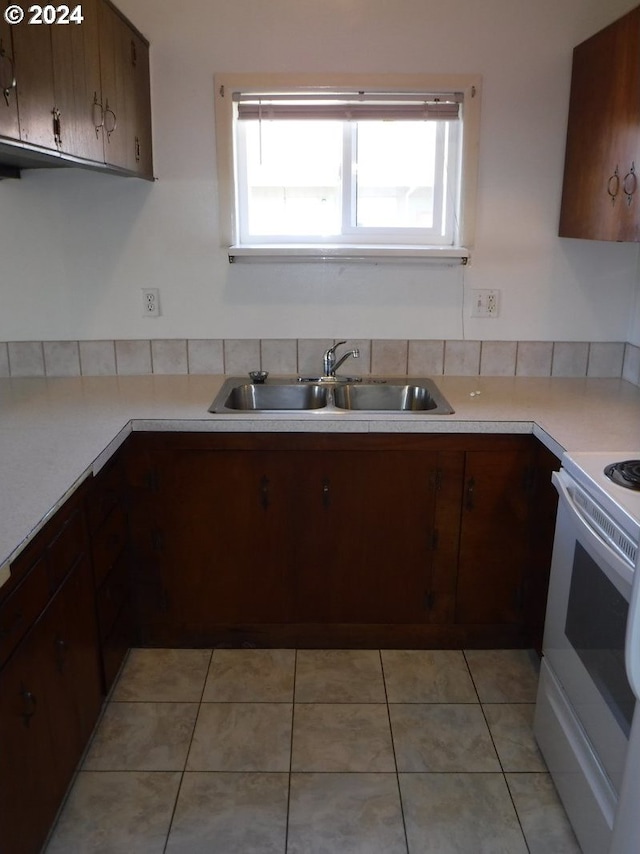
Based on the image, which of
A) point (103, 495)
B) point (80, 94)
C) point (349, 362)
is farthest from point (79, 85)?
point (349, 362)

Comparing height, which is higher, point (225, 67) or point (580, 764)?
point (225, 67)

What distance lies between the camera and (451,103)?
255 cm

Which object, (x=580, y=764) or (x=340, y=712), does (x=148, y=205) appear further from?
(x=580, y=764)

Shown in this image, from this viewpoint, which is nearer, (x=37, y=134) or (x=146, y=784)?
(x=37, y=134)

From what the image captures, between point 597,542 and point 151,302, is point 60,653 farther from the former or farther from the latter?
point 151,302

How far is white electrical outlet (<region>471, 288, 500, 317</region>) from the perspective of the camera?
107 inches

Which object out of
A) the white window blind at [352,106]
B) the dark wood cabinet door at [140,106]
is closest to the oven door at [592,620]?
the white window blind at [352,106]

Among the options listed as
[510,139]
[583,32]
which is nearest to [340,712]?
[510,139]

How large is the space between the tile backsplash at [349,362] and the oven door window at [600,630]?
1.20 metres

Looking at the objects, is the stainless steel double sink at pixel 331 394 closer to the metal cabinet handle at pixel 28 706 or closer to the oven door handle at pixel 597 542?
the oven door handle at pixel 597 542

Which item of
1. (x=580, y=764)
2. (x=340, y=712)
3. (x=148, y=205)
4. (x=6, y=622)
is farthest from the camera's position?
(x=148, y=205)

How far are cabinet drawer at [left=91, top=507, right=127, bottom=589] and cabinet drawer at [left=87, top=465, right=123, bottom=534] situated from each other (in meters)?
0.03

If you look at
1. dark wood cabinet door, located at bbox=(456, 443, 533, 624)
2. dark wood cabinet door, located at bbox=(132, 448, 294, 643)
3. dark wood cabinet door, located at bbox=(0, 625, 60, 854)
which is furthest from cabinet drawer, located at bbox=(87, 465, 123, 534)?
dark wood cabinet door, located at bbox=(456, 443, 533, 624)

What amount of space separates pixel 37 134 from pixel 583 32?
194cm
